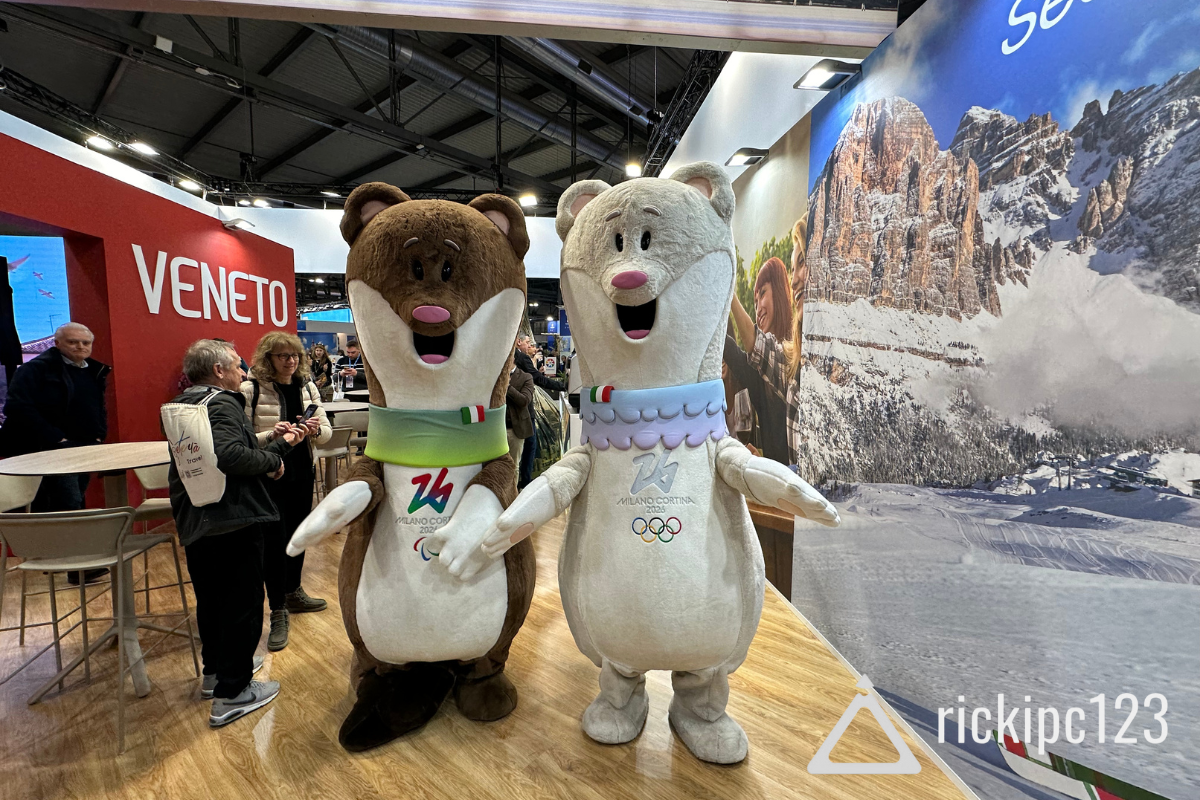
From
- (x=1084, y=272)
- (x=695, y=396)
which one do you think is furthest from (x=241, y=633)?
(x=1084, y=272)

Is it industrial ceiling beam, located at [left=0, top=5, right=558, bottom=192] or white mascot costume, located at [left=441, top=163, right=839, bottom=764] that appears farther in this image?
industrial ceiling beam, located at [left=0, top=5, right=558, bottom=192]

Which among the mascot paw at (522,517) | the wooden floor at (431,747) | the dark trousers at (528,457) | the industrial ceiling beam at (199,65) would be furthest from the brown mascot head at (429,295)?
the industrial ceiling beam at (199,65)

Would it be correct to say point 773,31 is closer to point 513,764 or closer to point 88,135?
point 513,764

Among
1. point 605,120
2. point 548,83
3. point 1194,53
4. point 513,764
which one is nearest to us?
point 1194,53

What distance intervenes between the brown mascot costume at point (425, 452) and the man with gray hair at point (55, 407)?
2875mm

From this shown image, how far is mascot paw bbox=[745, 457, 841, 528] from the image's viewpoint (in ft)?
4.53

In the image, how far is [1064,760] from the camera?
56.4 inches

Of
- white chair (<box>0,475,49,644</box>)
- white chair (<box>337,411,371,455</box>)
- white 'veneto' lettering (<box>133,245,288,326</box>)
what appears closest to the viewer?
white chair (<box>0,475,49,644</box>)

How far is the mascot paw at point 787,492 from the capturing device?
138cm

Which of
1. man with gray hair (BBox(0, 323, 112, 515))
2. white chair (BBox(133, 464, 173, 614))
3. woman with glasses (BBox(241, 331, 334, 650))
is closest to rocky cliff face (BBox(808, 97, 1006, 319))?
woman with glasses (BBox(241, 331, 334, 650))

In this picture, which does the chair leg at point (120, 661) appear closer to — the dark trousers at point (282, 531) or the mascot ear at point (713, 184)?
the dark trousers at point (282, 531)

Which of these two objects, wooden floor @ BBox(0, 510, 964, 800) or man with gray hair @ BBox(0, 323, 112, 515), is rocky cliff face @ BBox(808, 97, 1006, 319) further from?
man with gray hair @ BBox(0, 323, 112, 515)

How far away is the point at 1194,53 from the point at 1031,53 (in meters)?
0.41

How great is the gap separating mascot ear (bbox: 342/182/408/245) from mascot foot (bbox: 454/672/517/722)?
63.7 inches
